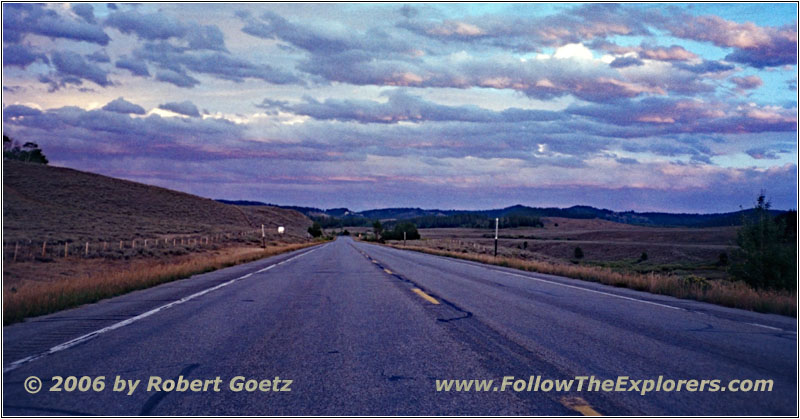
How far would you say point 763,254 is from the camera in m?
21.3

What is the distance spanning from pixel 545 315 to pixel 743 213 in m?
15.6

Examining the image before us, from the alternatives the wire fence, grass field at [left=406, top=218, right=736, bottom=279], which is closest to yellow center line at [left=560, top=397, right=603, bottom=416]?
the wire fence

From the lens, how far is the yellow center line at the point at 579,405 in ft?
16.2

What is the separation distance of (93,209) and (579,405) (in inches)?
3282

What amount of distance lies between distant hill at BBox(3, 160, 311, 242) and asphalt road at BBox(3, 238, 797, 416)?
1437 inches

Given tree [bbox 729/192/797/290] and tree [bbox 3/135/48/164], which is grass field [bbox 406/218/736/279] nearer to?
tree [bbox 729/192/797/290]

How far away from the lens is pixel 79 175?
332ft

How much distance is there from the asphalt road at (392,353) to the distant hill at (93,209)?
36.5 meters

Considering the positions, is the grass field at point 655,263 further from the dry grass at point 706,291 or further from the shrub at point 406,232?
the shrub at point 406,232

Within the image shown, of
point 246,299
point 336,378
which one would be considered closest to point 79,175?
point 246,299

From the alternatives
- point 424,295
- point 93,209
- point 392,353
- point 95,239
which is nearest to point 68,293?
point 424,295

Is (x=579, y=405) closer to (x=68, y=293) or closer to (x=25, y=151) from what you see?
(x=68, y=293)

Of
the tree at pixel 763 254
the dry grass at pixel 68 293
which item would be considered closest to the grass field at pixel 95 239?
the dry grass at pixel 68 293

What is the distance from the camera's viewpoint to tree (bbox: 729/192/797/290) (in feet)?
68.8
